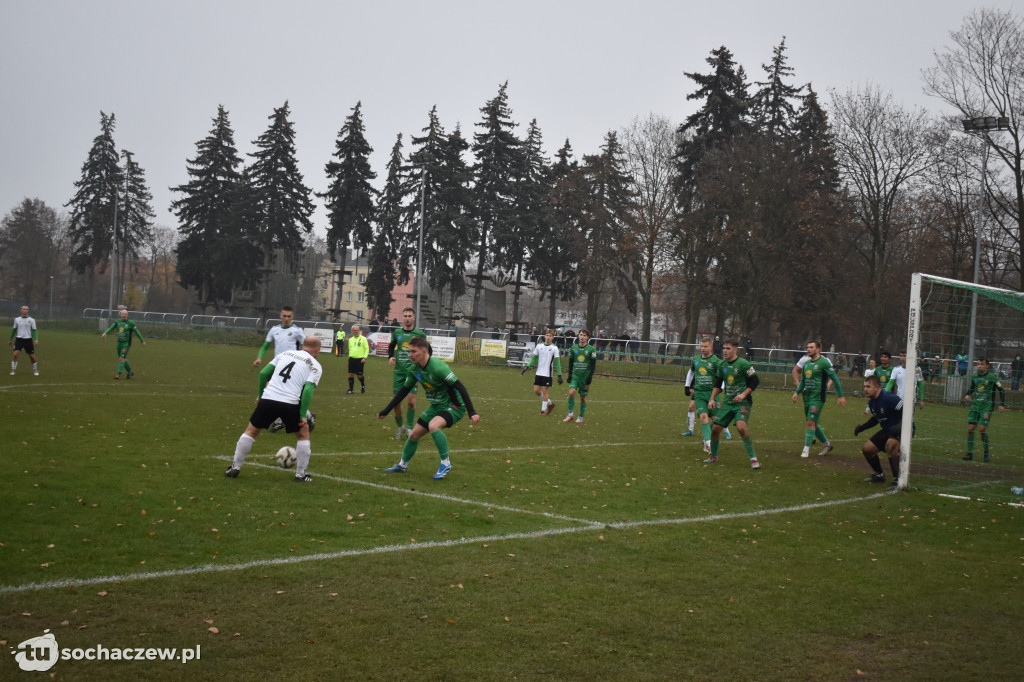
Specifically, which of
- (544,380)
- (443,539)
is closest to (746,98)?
(544,380)

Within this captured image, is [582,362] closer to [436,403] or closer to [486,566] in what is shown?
[436,403]

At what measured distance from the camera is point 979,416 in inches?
691

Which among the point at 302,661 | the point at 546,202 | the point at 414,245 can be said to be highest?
the point at 546,202

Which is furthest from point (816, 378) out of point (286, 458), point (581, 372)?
point (286, 458)

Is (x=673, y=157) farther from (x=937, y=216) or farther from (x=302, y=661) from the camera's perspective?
(x=302, y=661)

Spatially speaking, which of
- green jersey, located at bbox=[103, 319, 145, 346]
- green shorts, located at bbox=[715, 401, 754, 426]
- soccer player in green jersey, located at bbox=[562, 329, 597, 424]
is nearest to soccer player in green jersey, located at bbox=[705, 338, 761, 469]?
green shorts, located at bbox=[715, 401, 754, 426]

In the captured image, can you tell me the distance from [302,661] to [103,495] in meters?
5.09

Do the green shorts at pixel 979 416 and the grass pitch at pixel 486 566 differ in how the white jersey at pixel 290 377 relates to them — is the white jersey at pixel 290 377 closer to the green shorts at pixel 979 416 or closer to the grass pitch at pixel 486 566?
the grass pitch at pixel 486 566

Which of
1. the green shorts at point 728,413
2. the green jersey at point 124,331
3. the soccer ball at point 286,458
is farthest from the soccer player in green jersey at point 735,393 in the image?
the green jersey at point 124,331

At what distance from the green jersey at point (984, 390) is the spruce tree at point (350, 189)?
55.8m

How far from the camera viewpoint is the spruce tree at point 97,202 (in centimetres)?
7375

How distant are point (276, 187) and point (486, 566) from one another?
65004 mm

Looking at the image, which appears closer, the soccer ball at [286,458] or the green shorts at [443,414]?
the soccer ball at [286,458]

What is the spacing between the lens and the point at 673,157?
168 feet
